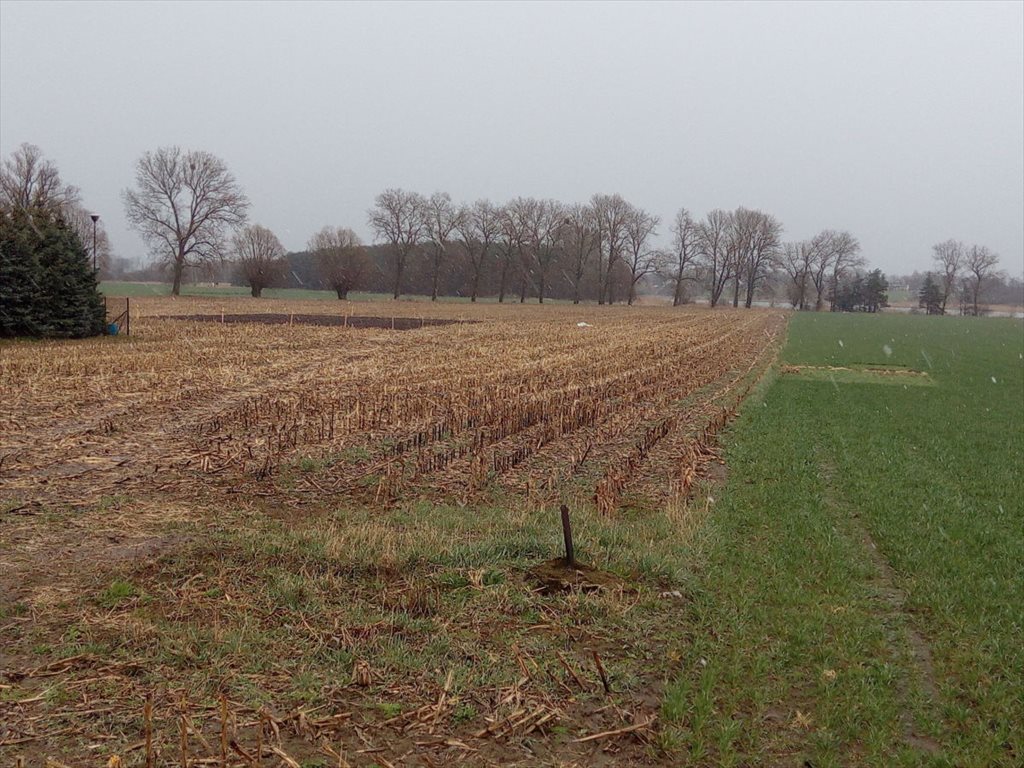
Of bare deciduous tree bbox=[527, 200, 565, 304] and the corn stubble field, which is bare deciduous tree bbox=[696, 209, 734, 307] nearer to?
bare deciduous tree bbox=[527, 200, 565, 304]

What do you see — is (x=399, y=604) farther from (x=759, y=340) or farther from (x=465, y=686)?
(x=759, y=340)

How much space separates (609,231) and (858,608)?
9532cm

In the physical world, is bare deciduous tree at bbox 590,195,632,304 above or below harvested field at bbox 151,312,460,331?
above

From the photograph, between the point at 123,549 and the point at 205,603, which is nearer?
the point at 205,603

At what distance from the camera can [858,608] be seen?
586cm

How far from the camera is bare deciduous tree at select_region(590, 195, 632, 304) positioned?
97812 mm

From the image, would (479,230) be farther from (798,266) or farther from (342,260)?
(798,266)

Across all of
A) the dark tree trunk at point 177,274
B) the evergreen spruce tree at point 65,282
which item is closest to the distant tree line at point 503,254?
the dark tree trunk at point 177,274

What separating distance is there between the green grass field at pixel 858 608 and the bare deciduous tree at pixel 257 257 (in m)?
75.0

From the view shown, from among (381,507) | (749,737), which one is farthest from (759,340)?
(749,737)

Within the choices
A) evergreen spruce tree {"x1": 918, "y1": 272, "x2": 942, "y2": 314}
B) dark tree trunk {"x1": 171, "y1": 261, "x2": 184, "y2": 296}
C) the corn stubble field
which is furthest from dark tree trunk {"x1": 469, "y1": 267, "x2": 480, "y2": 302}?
evergreen spruce tree {"x1": 918, "y1": 272, "x2": 942, "y2": 314}

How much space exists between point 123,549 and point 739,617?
526 centimetres

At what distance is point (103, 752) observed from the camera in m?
3.70

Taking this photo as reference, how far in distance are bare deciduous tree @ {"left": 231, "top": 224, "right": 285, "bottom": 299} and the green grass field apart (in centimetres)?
7500
